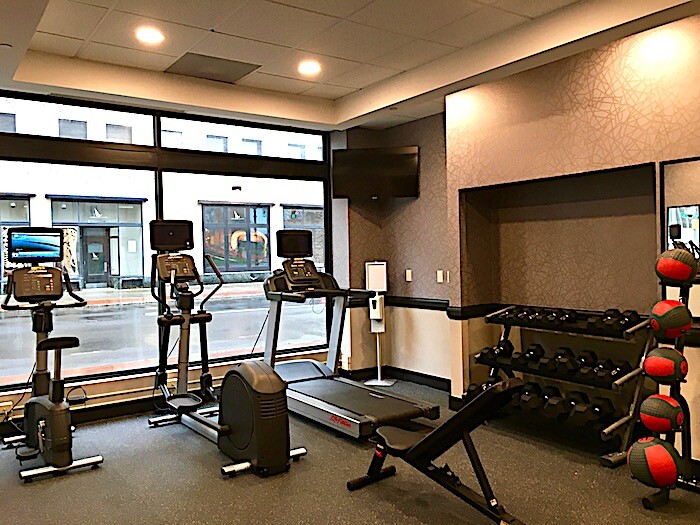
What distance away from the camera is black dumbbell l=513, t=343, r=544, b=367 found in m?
5.03

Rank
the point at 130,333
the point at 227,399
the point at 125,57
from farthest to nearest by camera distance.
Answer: the point at 130,333 < the point at 125,57 < the point at 227,399

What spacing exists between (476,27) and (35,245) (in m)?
3.84

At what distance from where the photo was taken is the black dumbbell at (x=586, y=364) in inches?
179

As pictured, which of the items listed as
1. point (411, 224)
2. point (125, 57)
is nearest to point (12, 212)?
point (125, 57)

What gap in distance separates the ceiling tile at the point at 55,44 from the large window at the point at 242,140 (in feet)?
4.45

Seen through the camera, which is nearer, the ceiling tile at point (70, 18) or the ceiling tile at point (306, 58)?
the ceiling tile at point (70, 18)

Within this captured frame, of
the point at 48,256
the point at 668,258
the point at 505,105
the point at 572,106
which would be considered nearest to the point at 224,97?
the point at 48,256

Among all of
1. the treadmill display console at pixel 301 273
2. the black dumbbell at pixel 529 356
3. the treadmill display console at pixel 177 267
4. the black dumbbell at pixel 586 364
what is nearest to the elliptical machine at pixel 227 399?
the treadmill display console at pixel 177 267

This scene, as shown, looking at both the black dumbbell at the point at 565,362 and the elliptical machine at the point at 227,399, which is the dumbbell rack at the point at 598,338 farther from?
the elliptical machine at the point at 227,399

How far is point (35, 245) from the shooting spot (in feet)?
15.2

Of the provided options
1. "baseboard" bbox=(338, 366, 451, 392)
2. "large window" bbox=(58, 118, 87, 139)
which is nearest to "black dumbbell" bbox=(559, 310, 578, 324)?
"baseboard" bbox=(338, 366, 451, 392)

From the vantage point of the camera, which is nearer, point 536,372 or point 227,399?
point 227,399

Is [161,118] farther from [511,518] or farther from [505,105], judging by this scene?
[511,518]

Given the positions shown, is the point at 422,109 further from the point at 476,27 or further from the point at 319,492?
the point at 319,492
